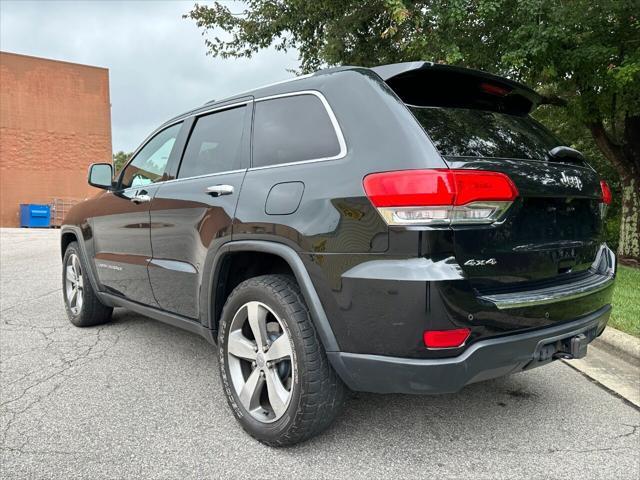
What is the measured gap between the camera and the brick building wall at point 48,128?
1010 inches

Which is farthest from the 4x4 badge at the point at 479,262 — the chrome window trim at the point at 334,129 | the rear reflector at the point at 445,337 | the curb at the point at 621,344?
the curb at the point at 621,344

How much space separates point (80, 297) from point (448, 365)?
12.7 feet

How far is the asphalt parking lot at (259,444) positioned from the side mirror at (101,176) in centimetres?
137

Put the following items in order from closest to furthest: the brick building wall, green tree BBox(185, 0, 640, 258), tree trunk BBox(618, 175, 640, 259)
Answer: green tree BBox(185, 0, 640, 258) → tree trunk BBox(618, 175, 640, 259) → the brick building wall

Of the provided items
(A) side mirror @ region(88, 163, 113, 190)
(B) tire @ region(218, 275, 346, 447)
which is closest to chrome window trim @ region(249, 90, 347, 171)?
(B) tire @ region(218, 275, 346, 447)

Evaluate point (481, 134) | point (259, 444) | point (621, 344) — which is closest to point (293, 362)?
point (259, 444)

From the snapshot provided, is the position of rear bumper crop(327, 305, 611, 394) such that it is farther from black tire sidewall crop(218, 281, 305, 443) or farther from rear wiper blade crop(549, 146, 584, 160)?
rear wiper blade crop(549, 146, 584, 160)

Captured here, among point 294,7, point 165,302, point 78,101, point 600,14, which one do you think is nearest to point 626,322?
point 165,302

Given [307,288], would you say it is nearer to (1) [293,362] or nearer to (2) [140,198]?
(1) [293,362]

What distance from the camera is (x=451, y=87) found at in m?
2.66

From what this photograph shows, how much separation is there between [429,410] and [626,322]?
2.51 m

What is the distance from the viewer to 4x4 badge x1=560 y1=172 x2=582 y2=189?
8.29 feet

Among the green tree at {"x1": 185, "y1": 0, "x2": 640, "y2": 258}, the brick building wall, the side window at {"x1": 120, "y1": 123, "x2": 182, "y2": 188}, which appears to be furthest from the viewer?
the brick building wall

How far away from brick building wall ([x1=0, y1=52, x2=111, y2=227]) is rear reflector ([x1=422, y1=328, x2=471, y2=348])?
28.3m
